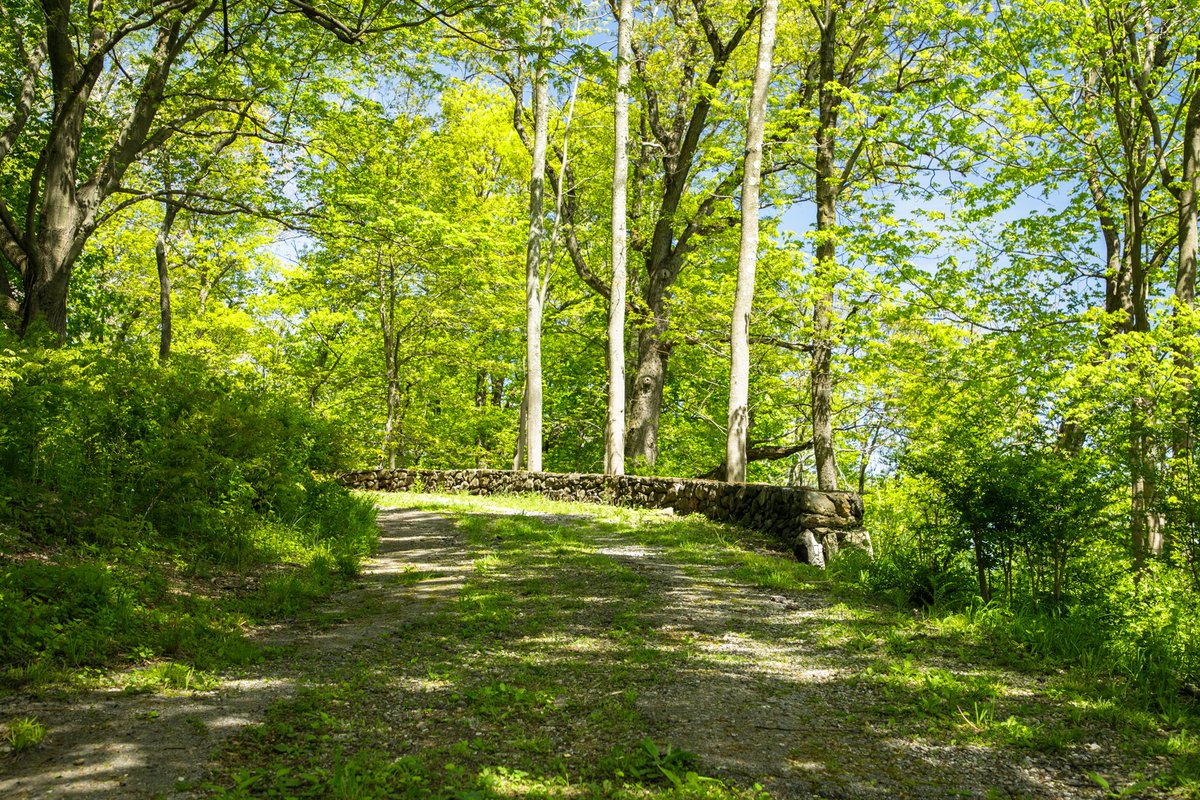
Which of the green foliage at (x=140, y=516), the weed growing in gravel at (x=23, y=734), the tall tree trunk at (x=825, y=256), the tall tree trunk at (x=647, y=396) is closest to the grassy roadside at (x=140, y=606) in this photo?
the green foliage at (x=140, y=516)

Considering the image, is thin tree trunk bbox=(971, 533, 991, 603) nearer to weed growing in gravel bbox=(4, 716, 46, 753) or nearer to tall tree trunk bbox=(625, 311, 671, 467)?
weed growing in gravel bbox=(4, 716, 46, 753)

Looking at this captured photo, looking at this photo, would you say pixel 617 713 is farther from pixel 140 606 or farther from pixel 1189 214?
pixel 1189 214

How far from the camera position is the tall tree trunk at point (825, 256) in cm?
1598

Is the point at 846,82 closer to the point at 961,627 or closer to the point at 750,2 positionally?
the point at 750,2

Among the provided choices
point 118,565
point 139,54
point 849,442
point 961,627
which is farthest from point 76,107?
point 849,442

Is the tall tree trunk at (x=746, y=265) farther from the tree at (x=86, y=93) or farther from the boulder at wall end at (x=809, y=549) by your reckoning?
the tree at (x=86, y=93)

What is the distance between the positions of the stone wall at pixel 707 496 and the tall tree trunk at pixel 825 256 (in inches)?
174

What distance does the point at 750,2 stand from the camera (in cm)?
A: 1823

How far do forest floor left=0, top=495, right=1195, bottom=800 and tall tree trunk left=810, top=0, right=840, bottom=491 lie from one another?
9.95 metres

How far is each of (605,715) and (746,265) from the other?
10.4 m

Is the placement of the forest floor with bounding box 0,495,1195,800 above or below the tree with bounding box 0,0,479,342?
below

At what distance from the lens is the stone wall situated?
884 centimetres

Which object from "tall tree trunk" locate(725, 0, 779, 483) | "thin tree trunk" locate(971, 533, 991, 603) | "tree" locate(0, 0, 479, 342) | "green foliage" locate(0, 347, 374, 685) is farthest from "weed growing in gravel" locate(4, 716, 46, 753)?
"tall tree trunk" locate(725, 0, 779, 483)

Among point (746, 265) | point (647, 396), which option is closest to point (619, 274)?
point (647, 396)
